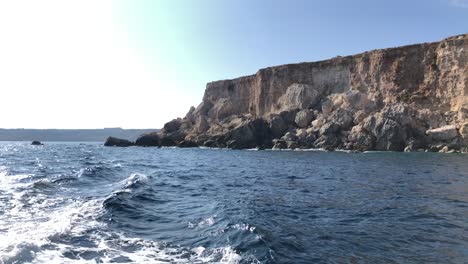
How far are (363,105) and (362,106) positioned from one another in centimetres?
26

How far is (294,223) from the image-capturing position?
1278 cm

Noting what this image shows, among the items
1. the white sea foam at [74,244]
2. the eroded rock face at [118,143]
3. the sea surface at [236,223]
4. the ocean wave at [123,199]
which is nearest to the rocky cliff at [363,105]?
the eroded rock face at [118,143]

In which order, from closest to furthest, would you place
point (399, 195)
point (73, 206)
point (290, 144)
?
1. point (73, 206)
2. point (399, 195)
3. point (290, 144)

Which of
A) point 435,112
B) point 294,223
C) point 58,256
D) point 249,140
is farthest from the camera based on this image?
point 249,140

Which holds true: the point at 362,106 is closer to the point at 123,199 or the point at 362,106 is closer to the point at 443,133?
the point at 443,133

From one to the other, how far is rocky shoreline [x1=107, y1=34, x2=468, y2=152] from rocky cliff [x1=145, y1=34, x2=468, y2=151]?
154mm

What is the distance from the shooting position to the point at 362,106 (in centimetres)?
7112

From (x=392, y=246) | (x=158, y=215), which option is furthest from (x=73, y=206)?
(x=392, y=246)

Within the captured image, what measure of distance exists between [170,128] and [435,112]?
6947 cm

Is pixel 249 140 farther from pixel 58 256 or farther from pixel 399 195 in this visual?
pixel 58 256

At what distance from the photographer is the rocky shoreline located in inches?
2363

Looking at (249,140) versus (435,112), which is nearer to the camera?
(435,112)

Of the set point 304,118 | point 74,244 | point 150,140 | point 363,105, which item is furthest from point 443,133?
point 150,140

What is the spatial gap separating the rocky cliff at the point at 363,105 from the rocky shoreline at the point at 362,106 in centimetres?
15
